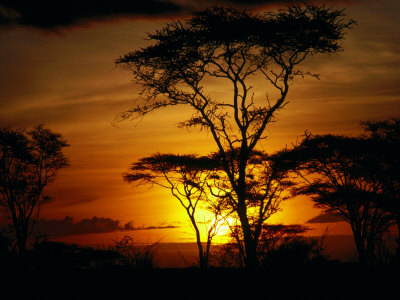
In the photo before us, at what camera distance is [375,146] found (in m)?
25.0

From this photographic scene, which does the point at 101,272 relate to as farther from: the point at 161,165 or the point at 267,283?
the point at 161,165

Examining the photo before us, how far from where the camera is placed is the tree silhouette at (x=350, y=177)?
81.7 feet

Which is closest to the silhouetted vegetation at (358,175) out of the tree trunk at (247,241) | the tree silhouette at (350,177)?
the tree silhouette at (350,177)

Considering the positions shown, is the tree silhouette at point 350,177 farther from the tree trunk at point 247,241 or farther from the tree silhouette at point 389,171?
the tree trunk at point 247,241

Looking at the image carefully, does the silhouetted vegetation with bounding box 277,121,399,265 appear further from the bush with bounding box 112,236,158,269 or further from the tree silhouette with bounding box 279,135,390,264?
the bush with bounding box 112,236,158,269

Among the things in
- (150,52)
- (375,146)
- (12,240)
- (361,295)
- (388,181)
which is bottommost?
(361,295)

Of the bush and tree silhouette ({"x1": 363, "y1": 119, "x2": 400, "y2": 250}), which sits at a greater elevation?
tree silhouette ({"x1": 363, "y1": 119, "x2": 400, "y2": 250})

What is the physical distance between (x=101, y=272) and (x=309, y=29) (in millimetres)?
12157

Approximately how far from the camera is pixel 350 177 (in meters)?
25.8

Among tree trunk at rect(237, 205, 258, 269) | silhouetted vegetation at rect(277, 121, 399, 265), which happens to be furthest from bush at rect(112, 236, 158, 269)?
silhouetted vegetation at rect(277, 121, 399, 265)

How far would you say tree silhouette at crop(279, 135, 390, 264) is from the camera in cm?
2491

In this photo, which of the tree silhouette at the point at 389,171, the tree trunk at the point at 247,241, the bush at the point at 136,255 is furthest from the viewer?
the tree silhouette at the point at 389,171

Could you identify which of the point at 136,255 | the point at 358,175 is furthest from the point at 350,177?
the point at 136,255

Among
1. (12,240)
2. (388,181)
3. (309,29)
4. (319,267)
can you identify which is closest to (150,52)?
(309,29)
